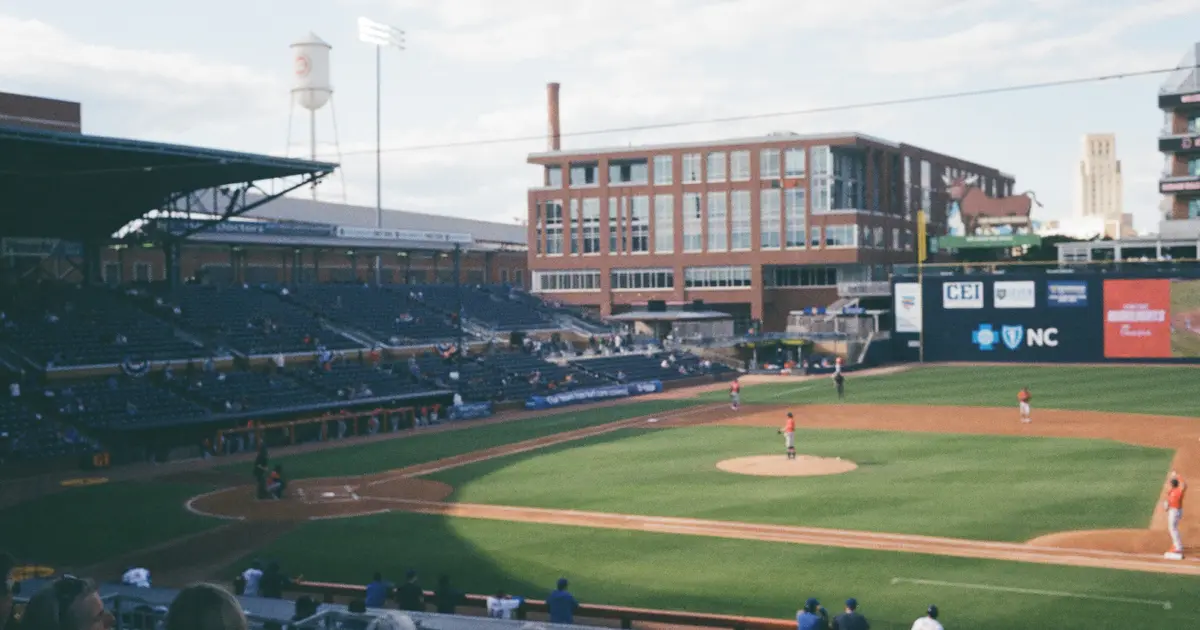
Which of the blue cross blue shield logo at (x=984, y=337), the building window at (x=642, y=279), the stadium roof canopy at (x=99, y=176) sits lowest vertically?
the blue cross blue shield logo at (x=984, y=337)

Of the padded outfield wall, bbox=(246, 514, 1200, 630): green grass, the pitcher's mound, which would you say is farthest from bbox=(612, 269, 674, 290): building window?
bbox=(246, 514, 1200, 630): green grass

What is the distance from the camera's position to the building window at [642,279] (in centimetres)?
10062

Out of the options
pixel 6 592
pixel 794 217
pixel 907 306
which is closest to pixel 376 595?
pixel 6 592

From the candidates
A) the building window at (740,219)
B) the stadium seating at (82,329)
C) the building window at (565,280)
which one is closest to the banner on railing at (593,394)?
the stadium seating at (82,329)

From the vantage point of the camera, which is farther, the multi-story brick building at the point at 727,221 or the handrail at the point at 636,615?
the multi-story brick building at the point at 727,221

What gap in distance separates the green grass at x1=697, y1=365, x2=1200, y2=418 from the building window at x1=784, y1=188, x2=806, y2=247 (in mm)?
22940

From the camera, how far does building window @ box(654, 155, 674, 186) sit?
99.6 metres

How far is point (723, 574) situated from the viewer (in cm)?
2188

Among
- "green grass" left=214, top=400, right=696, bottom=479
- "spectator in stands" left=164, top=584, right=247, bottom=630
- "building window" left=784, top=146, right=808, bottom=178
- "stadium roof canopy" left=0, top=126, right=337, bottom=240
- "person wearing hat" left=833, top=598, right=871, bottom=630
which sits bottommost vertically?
"green grass" left=214, top=400, right=696, bottom=479

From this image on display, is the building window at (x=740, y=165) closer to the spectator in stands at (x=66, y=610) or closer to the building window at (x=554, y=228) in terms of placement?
the building window at (x=554, y=228)

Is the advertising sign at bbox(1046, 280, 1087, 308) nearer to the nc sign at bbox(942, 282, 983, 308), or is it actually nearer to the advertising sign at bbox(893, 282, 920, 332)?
the nc sign at bbox(942, 282, 983, 308)

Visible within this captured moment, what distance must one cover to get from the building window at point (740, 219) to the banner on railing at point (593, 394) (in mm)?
32495

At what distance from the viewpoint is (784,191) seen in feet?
312

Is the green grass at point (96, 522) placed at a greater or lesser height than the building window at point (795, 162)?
lesser
